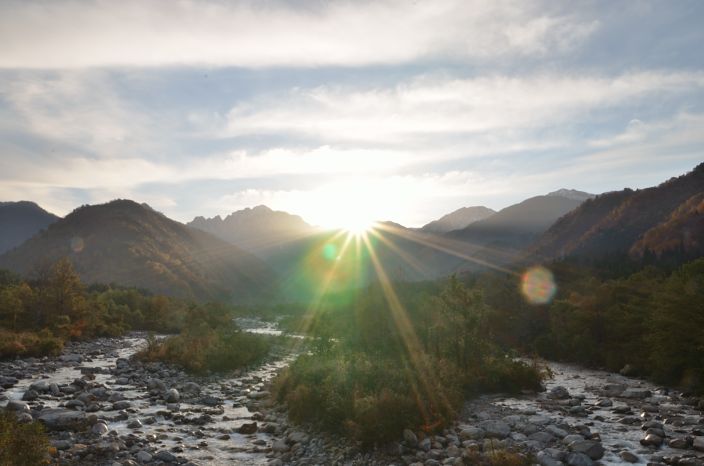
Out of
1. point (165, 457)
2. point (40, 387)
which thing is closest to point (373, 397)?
point (165, 457)

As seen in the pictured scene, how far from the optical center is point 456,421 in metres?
17.9

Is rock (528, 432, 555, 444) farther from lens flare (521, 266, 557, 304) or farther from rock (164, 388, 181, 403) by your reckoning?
lens flare (521, 266, 557, 304)

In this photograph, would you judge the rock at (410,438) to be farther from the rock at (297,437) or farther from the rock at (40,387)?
the rock at (40,387)

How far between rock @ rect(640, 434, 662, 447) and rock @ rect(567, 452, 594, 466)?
10.3ft

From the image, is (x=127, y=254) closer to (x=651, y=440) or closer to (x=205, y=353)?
(x=205, y=353)

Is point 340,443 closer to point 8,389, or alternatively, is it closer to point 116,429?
point 116,429

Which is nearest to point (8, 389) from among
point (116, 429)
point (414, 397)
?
point (116, 429)

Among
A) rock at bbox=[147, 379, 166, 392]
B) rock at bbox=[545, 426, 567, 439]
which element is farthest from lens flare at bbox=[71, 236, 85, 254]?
rock at bbox=[545, 426, 567, 439]

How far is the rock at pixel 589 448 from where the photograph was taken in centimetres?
1380

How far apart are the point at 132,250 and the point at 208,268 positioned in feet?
149

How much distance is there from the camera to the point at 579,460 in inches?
516

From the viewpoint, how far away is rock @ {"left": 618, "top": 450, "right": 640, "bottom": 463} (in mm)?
13547

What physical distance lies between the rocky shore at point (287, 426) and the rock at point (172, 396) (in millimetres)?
51

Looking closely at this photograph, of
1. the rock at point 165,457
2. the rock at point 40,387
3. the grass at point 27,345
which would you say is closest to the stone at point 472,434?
the rock at point 165,457
